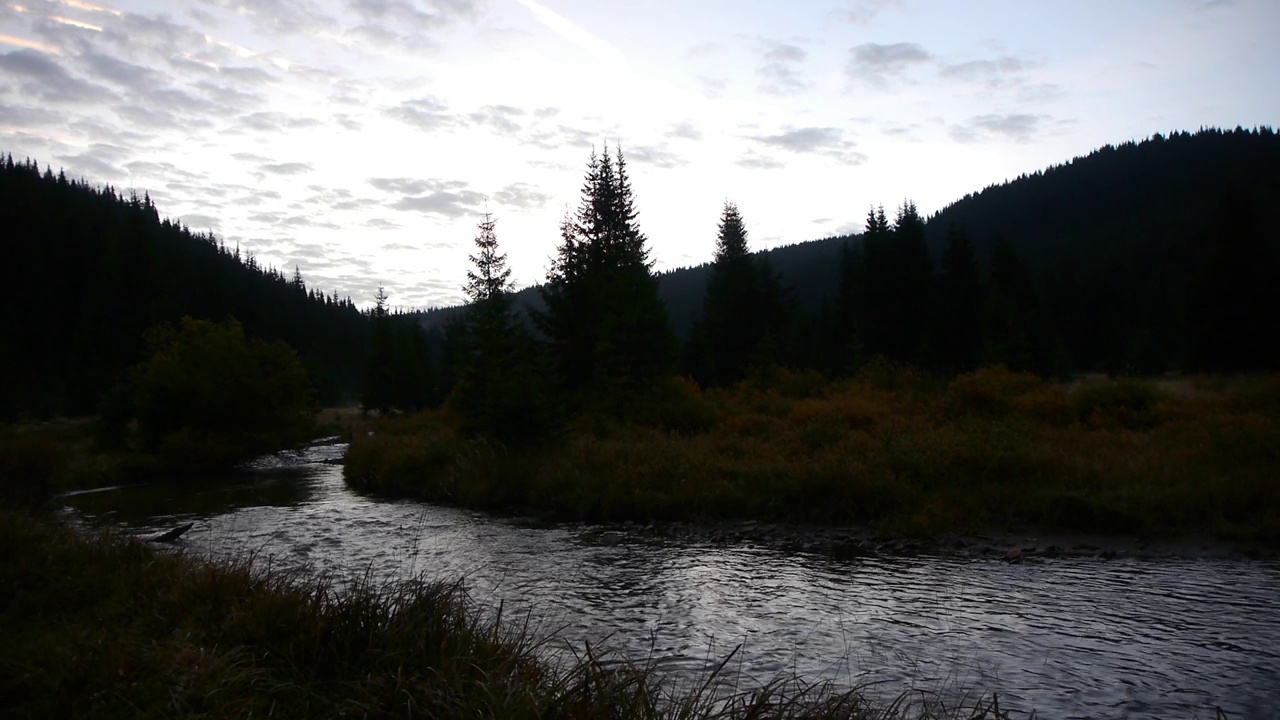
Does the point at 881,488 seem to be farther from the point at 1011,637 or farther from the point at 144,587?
the point at 144,587

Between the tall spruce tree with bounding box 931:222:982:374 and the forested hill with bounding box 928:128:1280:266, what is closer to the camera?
the tall spruce tree with bounding box 931:222:982:374

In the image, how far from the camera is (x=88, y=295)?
78.5 metres

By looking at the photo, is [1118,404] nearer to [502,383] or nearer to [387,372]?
[502,383]

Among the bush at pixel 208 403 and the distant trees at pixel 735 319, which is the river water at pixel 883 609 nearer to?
the bush at pixel 208 403

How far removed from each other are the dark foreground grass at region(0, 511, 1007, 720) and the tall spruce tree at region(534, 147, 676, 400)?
19.1 meters

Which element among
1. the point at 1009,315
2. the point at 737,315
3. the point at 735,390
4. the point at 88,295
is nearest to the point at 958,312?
the point at 1009,315

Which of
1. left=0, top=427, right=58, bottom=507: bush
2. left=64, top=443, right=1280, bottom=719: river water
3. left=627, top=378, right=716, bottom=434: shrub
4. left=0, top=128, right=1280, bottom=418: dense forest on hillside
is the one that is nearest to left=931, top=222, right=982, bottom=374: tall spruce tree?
left=0, top=128, right=1280, bottom=418: dense forest on hillside

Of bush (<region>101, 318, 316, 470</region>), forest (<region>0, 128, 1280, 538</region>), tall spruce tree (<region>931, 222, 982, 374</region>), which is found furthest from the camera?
tall spruce tree (<region>931, 222, 982, 374</region>)

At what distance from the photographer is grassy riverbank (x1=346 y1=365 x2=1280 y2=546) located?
40.5 feet

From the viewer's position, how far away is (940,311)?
47812mm

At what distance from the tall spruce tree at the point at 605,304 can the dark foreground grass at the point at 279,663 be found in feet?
62.5

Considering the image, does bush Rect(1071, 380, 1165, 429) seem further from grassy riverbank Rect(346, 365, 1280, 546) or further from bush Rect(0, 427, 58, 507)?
bush Rect(0, 427, 58, 507)

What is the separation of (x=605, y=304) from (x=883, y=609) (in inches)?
851

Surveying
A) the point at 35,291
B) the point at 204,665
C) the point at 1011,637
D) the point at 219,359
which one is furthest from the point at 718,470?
the point at 35,291
